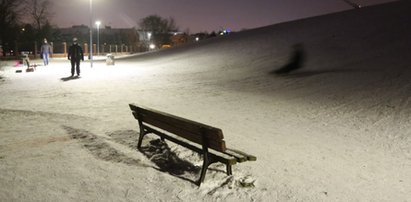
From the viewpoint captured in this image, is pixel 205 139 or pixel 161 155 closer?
pixel 205 139

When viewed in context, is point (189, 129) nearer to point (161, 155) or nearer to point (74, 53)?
point (161, 155)

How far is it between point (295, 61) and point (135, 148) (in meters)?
13.6

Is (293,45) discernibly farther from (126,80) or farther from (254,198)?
(254,198)

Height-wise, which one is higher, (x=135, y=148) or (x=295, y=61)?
(x=295, y=61)

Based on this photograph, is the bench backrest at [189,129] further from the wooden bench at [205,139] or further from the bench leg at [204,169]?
the bench leg at [204,169]

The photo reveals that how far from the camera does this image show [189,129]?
5344 mm

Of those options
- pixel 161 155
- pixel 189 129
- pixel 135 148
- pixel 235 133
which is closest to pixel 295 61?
pixel 235 133

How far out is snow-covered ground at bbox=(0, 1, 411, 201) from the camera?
5.00m

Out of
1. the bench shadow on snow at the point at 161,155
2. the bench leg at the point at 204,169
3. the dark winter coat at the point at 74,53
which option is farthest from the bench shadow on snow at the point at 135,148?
the dark winter coat at the point at 74,53

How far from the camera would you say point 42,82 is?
54.0 ft

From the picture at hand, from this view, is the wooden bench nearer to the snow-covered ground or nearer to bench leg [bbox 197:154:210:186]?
bench leg [bbox 197:154:210:186]

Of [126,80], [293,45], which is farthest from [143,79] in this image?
[293,45]

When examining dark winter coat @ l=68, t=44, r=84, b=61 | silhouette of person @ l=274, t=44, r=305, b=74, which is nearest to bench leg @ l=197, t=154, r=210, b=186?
silhouette of person @ l=274, t=44, r=305, b=74

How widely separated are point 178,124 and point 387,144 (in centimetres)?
383
